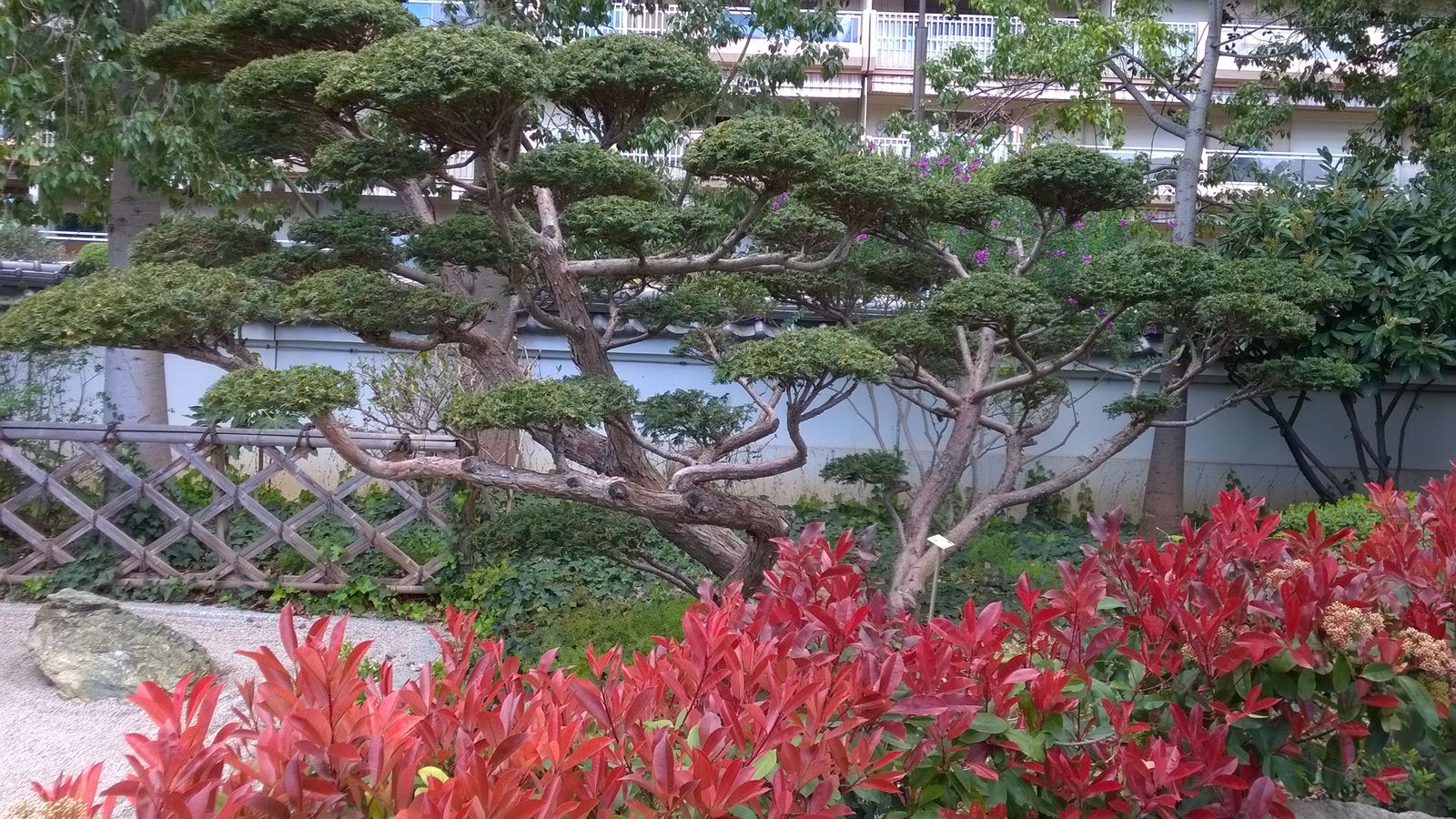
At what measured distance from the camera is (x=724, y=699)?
1456 millimetres

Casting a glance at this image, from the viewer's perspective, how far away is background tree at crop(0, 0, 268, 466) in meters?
5.30

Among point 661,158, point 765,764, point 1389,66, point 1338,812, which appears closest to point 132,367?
point 661,158

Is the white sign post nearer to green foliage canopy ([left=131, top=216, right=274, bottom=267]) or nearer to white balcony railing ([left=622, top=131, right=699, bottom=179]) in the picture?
green foliage canopy ([left=131, top=216, right=274, bottom=267])

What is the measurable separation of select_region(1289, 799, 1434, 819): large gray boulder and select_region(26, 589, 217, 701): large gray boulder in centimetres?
415

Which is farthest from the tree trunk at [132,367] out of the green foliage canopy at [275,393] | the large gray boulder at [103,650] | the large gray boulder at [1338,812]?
the large gray boulder at [1338,812]

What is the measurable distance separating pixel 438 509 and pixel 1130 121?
12.1m

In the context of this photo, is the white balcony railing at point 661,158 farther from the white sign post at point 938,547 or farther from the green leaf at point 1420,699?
the green leaf at point 1420,699

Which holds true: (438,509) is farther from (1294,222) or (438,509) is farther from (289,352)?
(1294,222)

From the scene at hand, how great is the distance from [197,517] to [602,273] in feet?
12.0

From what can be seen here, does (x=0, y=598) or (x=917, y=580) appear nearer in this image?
(x=917, y=580)

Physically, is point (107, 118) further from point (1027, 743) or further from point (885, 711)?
point (1027, 743)

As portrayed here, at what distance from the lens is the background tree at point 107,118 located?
5.30 meters

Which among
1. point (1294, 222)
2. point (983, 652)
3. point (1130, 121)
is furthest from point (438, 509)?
point (1130, 121)

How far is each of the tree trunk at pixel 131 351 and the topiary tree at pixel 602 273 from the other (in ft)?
8.07
